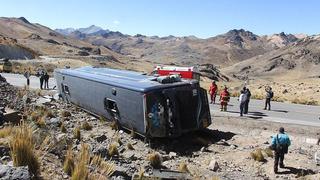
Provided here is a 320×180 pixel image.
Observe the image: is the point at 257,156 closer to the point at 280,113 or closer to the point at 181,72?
the point at 280,113

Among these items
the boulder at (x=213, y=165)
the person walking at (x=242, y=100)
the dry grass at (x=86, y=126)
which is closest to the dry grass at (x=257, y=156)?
the boulder at (x=213, y=165)

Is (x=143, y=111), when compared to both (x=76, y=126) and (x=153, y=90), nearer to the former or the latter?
(x=153, y=90)

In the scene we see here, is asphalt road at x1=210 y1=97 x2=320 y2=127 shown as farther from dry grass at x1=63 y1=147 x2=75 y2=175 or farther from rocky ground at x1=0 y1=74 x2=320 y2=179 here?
dry grass at x1=63 y1=147 x2=75 y2=175

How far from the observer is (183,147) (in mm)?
18688

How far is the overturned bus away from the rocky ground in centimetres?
60

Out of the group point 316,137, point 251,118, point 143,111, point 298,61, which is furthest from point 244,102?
point 298,61

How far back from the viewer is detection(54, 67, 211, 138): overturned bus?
18.2m

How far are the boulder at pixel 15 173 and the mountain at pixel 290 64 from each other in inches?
5544

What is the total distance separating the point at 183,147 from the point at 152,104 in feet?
6.66

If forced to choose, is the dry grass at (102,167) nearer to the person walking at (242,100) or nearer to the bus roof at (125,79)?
the bus roof at (125,79)

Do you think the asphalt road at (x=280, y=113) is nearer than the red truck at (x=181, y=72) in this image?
Yes

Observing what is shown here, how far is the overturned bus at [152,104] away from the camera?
18188 millimetres

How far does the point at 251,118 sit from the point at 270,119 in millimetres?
979

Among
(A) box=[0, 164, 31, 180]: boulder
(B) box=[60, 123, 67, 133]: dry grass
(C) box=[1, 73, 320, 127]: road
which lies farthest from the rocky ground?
(C) box=[1, 73, 320, 127]: road
